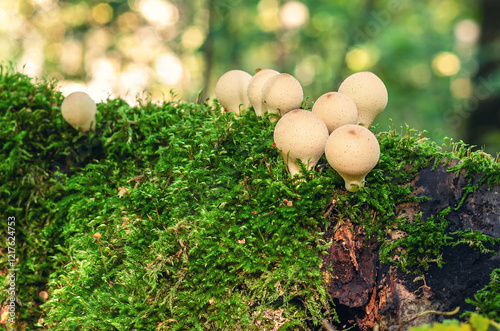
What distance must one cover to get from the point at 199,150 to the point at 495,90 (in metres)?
5.05

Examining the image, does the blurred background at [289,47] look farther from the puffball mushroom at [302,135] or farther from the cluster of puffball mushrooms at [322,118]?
the puffball mushroom at [302,135]

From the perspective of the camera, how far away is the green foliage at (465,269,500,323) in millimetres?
1364

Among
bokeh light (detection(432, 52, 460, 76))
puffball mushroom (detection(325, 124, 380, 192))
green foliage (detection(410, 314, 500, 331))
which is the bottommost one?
green foliage (detection(410, 314, 500, 331))

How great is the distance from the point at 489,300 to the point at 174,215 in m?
1.40

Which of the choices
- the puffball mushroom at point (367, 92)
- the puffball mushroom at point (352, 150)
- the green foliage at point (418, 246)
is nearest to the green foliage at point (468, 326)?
the green foliage at point (418, 246)

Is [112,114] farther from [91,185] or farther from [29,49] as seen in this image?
[29,49]

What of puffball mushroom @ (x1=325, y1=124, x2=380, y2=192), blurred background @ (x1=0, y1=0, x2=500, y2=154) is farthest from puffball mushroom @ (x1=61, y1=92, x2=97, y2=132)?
puffball mushroom @ (x1=325, y1=124, x2=380, y2=192)

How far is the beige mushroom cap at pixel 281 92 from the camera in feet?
6.27

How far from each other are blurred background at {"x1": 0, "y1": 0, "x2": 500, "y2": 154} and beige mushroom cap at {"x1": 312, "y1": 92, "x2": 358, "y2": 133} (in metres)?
0.48

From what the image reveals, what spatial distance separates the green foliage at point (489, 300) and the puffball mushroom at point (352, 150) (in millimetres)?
651

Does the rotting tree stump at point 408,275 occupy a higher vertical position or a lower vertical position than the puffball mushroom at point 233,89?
lower

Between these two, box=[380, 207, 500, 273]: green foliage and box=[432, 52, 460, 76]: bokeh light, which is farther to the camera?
box=[432, 52, 460, 76]: bokeh light

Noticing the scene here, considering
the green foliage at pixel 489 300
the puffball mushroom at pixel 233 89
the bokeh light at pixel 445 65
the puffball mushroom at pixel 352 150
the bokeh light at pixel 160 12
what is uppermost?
the bokeh light at pixel 160 12

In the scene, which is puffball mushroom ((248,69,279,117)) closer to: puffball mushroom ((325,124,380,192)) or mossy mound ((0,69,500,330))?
mossy mound ((0,69,500,330))
